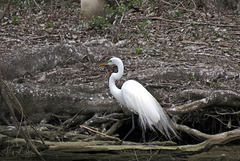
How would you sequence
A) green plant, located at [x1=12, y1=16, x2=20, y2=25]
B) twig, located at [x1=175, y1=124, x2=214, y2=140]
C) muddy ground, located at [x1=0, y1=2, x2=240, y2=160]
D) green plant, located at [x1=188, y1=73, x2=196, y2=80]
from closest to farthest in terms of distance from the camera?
twig, located at [x1=175, y1=124, x2=214, y2=140]
muddy ground, located at [x1=0, y1=2, x2=240, y2=160]
green plant, located at [x1=188, y1=73, x2=196, y2=80]
green plant, located at [x1=12, y1=16, x2=20, y2=25]

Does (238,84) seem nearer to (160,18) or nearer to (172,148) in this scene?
(172,148)

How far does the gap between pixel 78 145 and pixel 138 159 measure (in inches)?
30.0

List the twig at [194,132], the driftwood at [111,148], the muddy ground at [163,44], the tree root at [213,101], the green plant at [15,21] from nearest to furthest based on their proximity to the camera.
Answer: the driftwood at [111,148] < the twig at [194,132] < the tree root at [213,101] < the muddy ground at [163,44] < the green plant at [15,21]

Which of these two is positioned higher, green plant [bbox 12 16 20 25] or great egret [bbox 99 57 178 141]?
green plant [bbox 12 16 20 25]

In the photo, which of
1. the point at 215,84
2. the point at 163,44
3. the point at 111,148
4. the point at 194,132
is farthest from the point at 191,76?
the point at 111,148

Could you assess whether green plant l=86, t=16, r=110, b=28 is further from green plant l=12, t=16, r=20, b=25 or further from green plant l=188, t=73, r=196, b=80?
green plant l=188, t=73, r=196, b=80

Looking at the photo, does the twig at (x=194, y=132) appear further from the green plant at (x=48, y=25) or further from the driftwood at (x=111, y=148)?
the green plant at (x=48, y=25)

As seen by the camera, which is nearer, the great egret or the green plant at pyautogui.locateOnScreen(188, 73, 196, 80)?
the great egret

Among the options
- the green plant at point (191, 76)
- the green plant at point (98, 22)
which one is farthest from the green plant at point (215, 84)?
the green plant at point (98, 22)

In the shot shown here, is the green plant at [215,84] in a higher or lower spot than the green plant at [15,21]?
lower

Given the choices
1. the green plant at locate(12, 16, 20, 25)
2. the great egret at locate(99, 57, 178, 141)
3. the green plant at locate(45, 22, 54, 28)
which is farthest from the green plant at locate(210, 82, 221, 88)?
the green plant at locate(12, 16, 20, 25)

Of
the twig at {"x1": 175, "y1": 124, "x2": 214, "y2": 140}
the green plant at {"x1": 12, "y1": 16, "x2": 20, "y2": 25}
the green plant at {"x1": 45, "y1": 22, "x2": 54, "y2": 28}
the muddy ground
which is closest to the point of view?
the twig at {"x1": 175, "y1": 124, "x2": 214, "y2": 140}

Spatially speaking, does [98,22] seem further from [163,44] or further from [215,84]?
[215,84]

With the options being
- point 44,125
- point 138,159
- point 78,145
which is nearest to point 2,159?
point 44,125
